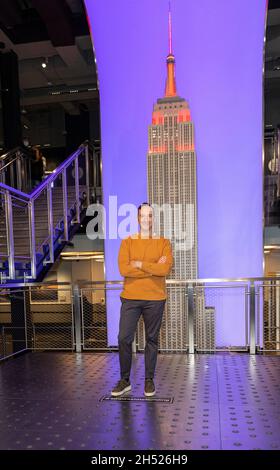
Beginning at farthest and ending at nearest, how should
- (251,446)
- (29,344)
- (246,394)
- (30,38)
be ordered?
1. (30,38)
2. (29,344)
3. (246,394)
4. (251,446)

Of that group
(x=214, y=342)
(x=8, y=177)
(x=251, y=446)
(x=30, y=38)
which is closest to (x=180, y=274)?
(x=214, y=342)

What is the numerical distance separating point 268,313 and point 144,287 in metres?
2.90

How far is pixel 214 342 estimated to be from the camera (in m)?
4.75

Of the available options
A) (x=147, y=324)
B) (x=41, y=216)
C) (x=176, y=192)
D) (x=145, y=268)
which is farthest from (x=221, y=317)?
(x=41, y=216)

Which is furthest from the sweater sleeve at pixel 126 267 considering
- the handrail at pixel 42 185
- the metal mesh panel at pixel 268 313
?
the handrail at pixel 42 185

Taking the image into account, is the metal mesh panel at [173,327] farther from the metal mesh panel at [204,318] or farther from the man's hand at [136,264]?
the man's hand at [136,264]

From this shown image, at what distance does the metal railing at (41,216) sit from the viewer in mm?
4832

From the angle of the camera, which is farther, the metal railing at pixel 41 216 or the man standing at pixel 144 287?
the metal railing at pixel 41 216

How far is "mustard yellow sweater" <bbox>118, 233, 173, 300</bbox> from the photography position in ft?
9.83

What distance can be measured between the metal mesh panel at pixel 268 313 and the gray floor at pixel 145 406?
502mm

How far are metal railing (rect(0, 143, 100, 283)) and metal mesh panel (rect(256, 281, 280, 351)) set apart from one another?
2913 mm

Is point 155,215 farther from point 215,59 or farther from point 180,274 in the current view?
point 215,59

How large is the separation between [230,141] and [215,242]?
1288 millimetres

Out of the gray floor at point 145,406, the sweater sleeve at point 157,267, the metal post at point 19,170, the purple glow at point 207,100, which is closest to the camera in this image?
the gray floor at point 145,406
